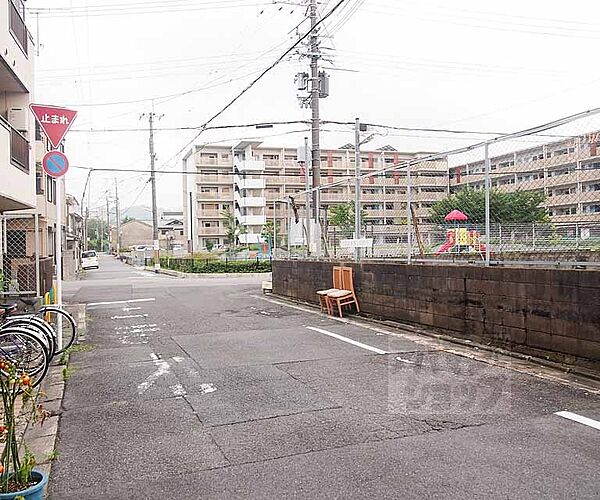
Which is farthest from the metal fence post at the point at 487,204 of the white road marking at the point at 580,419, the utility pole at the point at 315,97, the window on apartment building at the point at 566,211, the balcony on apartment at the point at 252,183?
the balcony on apartment at the point at 252,183

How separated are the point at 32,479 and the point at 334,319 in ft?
29.9

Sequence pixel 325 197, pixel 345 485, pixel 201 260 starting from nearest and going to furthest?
pixel 345 485, pixel 325 197, pixel 201 260

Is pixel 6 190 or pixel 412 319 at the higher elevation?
pixel 6 190

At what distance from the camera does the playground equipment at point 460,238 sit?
29.6 feet

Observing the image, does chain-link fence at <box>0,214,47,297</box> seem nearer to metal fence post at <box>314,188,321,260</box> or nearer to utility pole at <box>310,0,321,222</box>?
metal fence post at <box>314,188,321,260</box>

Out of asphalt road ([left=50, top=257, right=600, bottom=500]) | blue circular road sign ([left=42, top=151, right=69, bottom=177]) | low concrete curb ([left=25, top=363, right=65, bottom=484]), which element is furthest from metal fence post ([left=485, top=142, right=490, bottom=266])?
blue circular road sign ([left=42, top=151, right=69, bottom=177])

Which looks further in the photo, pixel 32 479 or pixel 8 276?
pixel 8 276

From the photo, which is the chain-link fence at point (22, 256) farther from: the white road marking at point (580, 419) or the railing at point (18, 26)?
the white road marking at point (580, 419)

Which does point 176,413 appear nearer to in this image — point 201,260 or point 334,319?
point 334,319

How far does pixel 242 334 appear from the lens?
34.1 feet

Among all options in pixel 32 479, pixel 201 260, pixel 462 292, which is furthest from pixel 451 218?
pixel 201 260

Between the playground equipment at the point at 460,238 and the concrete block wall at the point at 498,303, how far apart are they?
0.39 meters

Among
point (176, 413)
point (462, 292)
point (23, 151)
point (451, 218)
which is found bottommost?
point (176, 413)

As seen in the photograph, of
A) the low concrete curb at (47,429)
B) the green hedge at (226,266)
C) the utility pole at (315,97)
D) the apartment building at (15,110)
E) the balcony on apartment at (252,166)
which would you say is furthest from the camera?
the balcony on apartment at (252,166)
